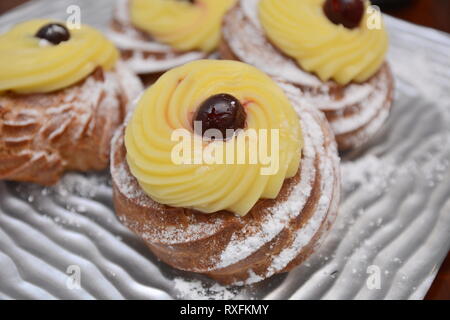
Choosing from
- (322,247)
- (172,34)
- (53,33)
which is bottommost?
(322,247)

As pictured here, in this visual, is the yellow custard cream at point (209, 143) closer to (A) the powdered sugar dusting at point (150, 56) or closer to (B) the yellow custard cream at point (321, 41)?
(B) the yellow custard cream at point (321, 41)

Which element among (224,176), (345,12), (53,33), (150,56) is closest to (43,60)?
(53,33)

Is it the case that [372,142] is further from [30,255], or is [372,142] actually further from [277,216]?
[30,255]

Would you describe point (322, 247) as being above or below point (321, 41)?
below

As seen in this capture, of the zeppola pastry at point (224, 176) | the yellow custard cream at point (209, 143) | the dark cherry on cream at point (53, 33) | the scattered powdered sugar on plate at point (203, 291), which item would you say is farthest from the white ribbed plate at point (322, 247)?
the dark cherry on cream at point (53, 33)

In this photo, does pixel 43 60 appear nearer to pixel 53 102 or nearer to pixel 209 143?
pixel 53 102
